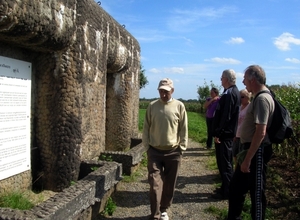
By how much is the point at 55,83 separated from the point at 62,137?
3.02 feet

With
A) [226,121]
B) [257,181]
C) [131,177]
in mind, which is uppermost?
[226,121]

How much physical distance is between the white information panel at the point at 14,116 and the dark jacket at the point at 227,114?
10.2 feet

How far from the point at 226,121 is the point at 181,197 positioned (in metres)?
1.74

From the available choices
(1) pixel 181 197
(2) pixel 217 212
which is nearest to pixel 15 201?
(1) pixel 181 197

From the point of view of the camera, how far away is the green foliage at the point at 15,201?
4.48 m

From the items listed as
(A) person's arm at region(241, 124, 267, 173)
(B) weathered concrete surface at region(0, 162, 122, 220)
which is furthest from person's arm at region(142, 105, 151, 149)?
(A) person's arm at region(241, 124, 267, 173)

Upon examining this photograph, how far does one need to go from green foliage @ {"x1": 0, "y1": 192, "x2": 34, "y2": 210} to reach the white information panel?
289 mm

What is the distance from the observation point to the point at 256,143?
3908 mm

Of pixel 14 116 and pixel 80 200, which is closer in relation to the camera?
pixel 80 200

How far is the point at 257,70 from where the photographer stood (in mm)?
4133

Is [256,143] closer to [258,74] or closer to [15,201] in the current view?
[258,74]

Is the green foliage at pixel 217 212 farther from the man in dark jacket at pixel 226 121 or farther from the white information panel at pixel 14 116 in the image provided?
the white information panel at pixel 14 116

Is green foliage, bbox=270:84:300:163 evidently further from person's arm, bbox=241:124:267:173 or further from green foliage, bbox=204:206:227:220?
person's arm, bbox=241:124:267:173

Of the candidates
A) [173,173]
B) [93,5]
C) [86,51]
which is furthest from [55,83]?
[173,173]
